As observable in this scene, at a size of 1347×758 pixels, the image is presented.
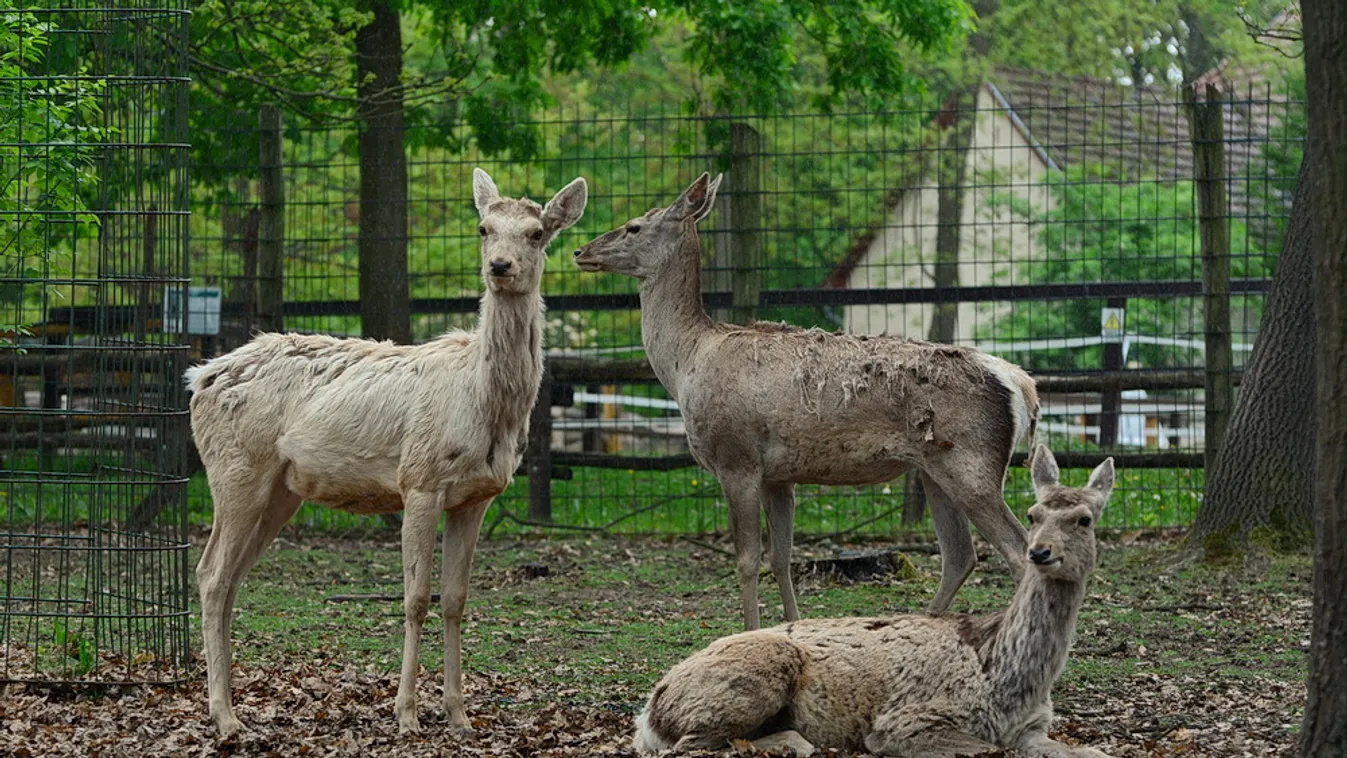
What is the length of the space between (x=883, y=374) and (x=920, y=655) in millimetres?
2166

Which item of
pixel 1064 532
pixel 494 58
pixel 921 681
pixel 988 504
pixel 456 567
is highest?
pixel 494 58

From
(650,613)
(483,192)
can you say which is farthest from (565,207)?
(650,613)

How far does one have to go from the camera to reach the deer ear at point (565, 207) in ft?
21.8

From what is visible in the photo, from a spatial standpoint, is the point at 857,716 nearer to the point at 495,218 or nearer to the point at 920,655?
the point at 920,655

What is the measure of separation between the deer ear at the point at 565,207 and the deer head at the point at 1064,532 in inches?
89.9

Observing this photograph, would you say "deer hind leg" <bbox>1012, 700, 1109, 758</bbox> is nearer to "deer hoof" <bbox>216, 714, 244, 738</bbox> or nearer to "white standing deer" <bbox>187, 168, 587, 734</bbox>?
"white standing deer" <bbox>187, 168, 587, 734</bbox>

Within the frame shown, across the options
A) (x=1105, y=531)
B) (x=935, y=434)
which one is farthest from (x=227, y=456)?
(x=1105, y=531)

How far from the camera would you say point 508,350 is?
6.46m

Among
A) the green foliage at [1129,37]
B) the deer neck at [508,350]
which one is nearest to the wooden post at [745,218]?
the deer neck at [508,350]

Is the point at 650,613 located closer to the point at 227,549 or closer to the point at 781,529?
the point at 781,529

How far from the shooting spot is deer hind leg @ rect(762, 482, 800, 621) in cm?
777

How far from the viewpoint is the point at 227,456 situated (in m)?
6.71

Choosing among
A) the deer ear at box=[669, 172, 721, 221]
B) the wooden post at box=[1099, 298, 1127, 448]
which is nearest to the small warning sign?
the wooden post at box=[1099, 298, 1127, 448]

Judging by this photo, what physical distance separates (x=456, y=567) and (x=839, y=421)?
82.1 inches
